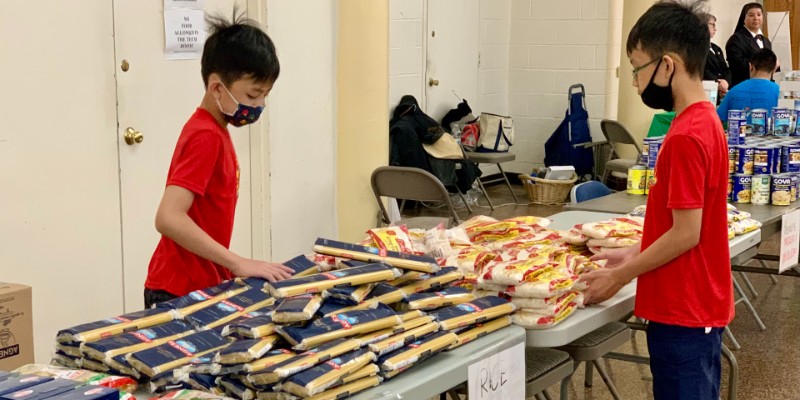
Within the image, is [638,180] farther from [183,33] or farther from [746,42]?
[746,42]

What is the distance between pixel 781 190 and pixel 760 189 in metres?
0.09

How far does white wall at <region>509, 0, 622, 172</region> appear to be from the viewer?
9039mm

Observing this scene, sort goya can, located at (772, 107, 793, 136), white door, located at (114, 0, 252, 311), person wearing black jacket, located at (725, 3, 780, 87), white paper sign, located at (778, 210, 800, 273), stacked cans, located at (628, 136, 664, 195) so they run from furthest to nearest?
person wearing black jacket, located at (725, 3, 780, 87), goya can, located at (772, 107, 793, 136), stacked cans, located at (628, 136, 664, 195), white door, located at (114, 0, 252, 311), white paper sign, located at (778, 210, 800, 273)

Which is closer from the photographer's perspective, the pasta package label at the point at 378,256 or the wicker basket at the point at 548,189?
the pasta package label at the point at 378,256

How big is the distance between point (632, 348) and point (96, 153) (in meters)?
2.61

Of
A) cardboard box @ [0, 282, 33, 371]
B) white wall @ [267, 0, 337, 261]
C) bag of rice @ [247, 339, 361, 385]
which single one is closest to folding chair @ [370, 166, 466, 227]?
white wall @ [267, 0, 337, 261]

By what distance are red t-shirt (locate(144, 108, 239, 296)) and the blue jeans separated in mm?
1105

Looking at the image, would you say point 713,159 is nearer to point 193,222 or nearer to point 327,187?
point 193,222

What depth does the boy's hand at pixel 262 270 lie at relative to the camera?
2160mm

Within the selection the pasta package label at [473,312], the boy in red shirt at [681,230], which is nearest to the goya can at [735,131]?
the boy in red shirt at [681,230]

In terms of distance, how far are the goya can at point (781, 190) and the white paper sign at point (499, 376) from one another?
2.37 metres

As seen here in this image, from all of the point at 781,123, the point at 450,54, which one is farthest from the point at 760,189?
the point at 450,54

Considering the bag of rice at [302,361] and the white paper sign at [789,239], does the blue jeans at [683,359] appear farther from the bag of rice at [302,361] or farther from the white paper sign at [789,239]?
the white paper sign at [789,239]

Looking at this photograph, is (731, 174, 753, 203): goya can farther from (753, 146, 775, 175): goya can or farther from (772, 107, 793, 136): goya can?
(772, 107, 793, 136): goya can
